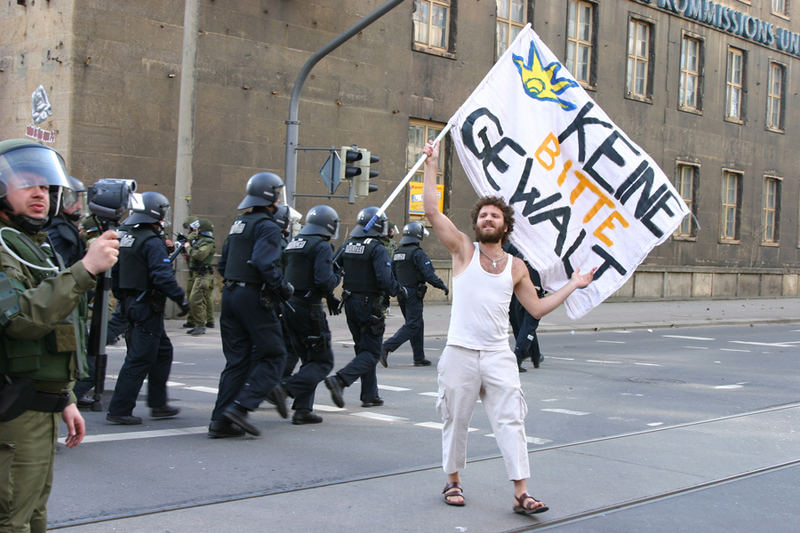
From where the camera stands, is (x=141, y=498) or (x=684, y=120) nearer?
(x=141, y=498)

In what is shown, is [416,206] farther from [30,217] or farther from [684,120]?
[30,217]

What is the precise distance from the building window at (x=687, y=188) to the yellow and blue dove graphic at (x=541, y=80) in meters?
26.8

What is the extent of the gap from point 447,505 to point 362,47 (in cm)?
1804

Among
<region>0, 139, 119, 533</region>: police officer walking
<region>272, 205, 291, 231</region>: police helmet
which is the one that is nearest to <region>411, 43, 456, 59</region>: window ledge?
<region>272, 205, 291, 231</region>: police helmet

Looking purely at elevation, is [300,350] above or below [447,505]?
above

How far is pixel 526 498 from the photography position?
17.8 ft

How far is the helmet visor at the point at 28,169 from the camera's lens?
3.39m

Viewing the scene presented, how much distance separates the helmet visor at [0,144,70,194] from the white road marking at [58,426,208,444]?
13.4ft

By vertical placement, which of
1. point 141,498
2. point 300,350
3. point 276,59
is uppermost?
point 276,59

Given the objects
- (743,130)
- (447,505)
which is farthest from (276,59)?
(743,130)

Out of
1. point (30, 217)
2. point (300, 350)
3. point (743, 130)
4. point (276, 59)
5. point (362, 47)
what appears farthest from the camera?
point (743, 130)

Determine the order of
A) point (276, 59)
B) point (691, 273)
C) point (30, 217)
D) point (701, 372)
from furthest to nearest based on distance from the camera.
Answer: point (691, 273)
point (276, 59)
point (701, 372)
point (30, 217)

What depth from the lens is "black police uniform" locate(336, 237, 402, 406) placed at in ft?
30.0

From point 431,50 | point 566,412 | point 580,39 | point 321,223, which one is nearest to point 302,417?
point 321,223
